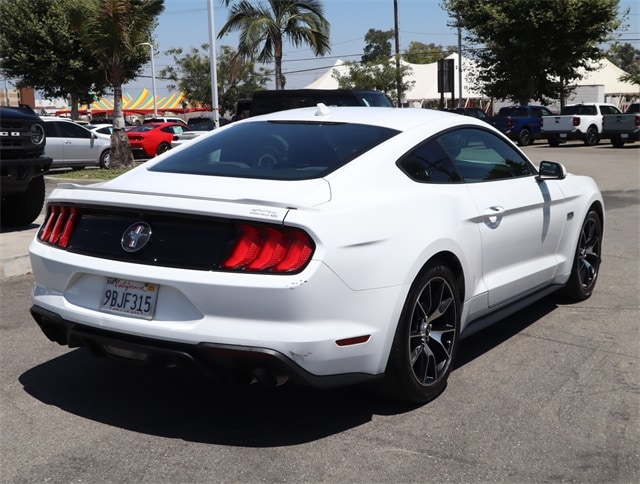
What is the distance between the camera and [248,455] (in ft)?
11.8

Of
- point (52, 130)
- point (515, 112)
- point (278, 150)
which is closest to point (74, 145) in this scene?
point (52, 130)

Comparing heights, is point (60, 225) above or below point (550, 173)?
below

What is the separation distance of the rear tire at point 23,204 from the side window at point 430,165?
649 centimetres

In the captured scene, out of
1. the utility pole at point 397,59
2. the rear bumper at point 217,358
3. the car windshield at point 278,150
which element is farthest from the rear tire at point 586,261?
the utility pole at point 397,59

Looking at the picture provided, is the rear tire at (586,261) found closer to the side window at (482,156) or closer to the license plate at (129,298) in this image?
the side window at (482,156)

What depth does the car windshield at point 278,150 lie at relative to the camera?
4.19 metres

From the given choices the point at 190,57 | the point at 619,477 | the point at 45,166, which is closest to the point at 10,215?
the point at 45,166

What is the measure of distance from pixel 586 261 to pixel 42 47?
3602 cm

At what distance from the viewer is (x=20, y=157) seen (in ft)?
29.4

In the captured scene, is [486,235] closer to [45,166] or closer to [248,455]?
[248,455]

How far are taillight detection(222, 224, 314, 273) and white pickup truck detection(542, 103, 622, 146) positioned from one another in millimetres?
30997

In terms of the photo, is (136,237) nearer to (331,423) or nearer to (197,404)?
(197,404)

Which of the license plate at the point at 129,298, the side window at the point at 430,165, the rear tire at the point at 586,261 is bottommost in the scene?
the rear tire at the point at 586,261

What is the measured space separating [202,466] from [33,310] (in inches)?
53.5
